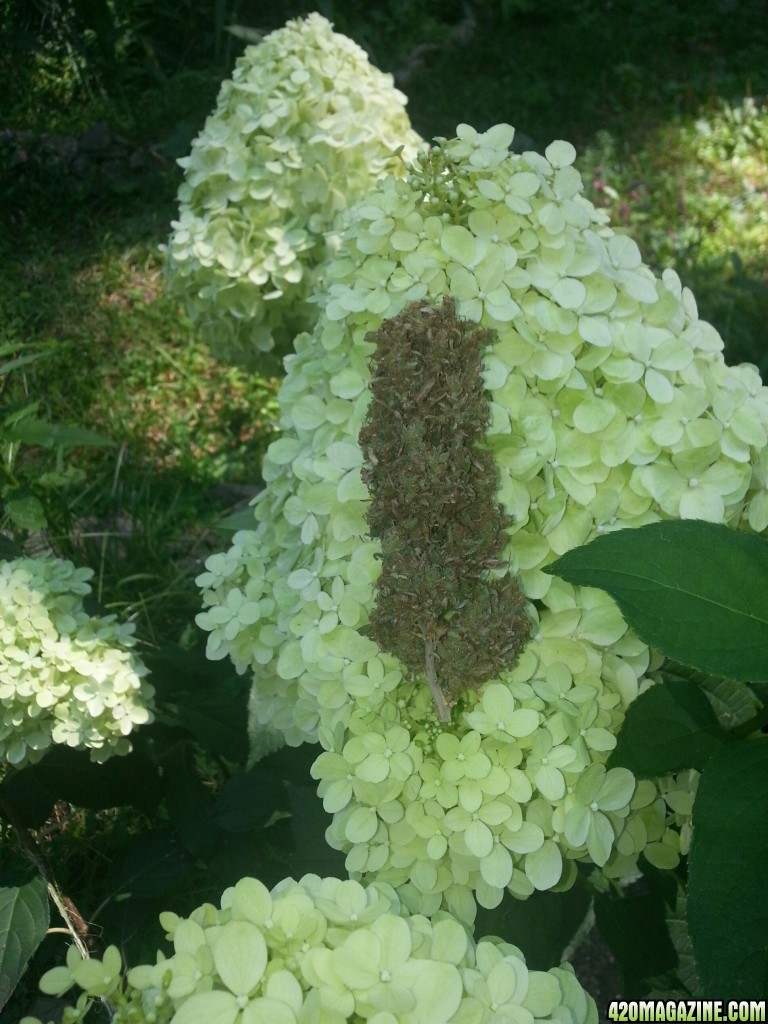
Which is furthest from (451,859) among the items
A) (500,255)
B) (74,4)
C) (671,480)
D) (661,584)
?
(74,4)

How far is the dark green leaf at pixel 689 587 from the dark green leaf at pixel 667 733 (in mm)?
123

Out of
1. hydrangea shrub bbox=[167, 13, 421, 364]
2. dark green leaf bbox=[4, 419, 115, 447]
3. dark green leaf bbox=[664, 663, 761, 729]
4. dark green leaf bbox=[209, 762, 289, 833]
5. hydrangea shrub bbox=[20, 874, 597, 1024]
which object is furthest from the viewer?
hydrangea shrub bbox=[167, 13, 421, 364]

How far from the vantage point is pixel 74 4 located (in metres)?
3.54

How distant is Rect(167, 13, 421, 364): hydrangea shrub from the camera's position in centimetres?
191

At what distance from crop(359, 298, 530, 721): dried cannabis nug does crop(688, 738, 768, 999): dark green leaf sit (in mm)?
245

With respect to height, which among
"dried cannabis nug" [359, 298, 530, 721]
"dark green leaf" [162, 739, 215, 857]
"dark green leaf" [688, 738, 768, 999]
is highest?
"dried cannabis nug" [359, 298, 530, 721]

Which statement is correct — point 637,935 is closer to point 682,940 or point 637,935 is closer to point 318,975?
point 682,940

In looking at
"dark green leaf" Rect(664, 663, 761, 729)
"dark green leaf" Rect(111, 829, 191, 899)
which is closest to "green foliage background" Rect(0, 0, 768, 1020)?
"dark green leaf" Rect(111, 829, 191, 899)

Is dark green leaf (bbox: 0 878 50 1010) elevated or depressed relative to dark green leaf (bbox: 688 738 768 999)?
depressed

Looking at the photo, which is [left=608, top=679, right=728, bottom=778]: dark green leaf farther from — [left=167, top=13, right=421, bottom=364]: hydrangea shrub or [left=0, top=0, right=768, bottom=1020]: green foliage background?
[left=167, top=13, right=421, bottom=364]: hydrangea shrub

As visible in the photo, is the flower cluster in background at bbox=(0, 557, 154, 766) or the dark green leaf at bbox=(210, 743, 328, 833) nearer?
the flower cluster in background at bbox=(0, 557, 154, 766)

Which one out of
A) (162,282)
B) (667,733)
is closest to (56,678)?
(667,733)

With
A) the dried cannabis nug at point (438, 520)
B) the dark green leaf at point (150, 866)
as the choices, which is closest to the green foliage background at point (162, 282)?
the dark green leaf at point (150, 866)

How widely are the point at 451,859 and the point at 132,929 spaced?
0.68 m
